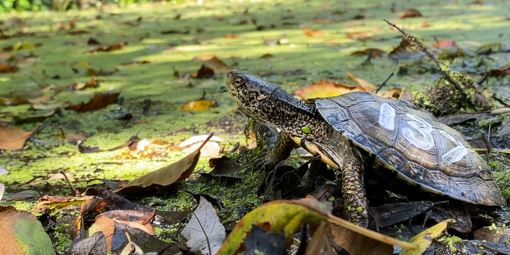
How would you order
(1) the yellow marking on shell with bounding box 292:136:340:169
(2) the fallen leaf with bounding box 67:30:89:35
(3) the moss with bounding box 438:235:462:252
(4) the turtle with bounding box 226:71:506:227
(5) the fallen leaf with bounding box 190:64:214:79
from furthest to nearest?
(2) the fallen leaf with bounding box 67:30:89:35 → (5) the fallen leaf with bounding box 190:64:214:79 → (1) the yellow marking on shell with bounding box 292:136:340:169 → (4) the turtle with bounding box 226:71:506:227 → (3) the moss with bounding box 438:235:462:252

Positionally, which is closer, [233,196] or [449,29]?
[233,196]

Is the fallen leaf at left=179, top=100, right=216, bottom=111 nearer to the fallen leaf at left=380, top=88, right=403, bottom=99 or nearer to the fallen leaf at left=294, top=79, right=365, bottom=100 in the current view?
the fallen leaf at left=294, top=79, right=365, bottom=100

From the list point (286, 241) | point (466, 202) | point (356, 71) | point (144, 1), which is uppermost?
point (286, 241)

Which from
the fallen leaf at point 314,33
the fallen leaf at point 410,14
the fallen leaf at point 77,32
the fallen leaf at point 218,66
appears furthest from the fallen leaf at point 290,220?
the fallen leaf at point 77,32

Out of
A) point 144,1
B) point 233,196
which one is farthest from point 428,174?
point 144,1

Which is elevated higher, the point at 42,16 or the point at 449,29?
the point at 449,29

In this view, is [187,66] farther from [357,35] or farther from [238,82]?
[238,82]

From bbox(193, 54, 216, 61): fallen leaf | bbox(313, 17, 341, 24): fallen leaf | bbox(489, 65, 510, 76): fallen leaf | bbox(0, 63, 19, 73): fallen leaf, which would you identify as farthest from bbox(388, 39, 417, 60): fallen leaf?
bbox(0, 63, 19, 73): fallen leaf

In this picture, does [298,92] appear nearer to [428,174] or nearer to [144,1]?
[428,174]
